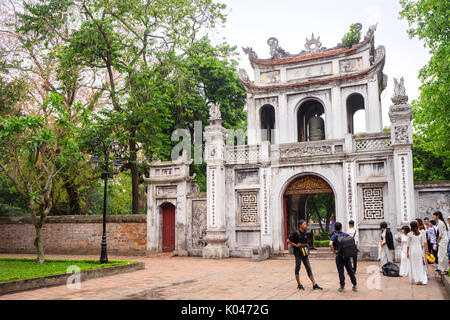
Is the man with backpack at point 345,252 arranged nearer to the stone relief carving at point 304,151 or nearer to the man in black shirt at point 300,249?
the man in black shirt at point 300,249

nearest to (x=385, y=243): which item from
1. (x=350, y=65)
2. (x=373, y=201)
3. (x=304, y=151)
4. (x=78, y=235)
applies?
(x=373, y=201)

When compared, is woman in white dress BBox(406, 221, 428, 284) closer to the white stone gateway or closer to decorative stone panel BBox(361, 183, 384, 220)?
the white stone gateway

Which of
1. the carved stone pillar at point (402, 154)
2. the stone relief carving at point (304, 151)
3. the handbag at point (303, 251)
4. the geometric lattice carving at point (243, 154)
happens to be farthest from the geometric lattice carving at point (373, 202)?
the handbag at point (303, 251)

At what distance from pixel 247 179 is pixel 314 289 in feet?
29.7

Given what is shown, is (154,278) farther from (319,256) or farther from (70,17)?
(70,17)

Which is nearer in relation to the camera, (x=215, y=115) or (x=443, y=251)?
(x=443, y=251)

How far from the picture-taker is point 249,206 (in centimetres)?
1695

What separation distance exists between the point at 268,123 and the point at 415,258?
464 inches

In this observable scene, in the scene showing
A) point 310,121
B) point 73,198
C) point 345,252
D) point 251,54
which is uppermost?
point 251,54

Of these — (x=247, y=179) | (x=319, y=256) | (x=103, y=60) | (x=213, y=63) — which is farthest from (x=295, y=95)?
(x=103, y=60)

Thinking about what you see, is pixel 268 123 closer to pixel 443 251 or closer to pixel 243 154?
pixel 243 154

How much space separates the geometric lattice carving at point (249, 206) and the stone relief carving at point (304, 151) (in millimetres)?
2193

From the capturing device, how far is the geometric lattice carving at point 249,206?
55.2ft

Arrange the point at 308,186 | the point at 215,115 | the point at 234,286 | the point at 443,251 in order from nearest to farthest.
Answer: the point at 234,286
the point at 443,251
the point at 308,186
the point at 215,115
